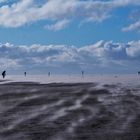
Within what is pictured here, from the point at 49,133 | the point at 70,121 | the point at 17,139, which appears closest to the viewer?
the point at 17,139

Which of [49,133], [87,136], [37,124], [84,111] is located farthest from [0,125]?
[84,111]

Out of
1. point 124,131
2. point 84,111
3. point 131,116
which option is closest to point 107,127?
point 124,131

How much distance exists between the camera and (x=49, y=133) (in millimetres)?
14133

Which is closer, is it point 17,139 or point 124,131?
point 17,139

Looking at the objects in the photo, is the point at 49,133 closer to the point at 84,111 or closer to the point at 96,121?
the point at 96,121

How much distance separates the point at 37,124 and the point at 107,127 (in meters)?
2.62

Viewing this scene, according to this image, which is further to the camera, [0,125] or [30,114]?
[30,114]

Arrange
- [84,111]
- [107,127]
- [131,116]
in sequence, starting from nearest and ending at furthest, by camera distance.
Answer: [107,127] → [131,116] → [84,111]

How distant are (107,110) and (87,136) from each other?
7794 mm

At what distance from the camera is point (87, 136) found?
540 inches

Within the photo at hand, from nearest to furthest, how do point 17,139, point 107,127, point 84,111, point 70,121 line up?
point 17,139
point 107,127
point 70,121
point 84,111

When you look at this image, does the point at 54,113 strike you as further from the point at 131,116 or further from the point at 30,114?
the point at 131,116

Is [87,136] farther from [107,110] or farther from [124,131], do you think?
[107,110]

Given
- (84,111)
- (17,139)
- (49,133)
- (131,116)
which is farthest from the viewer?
(84,111)
